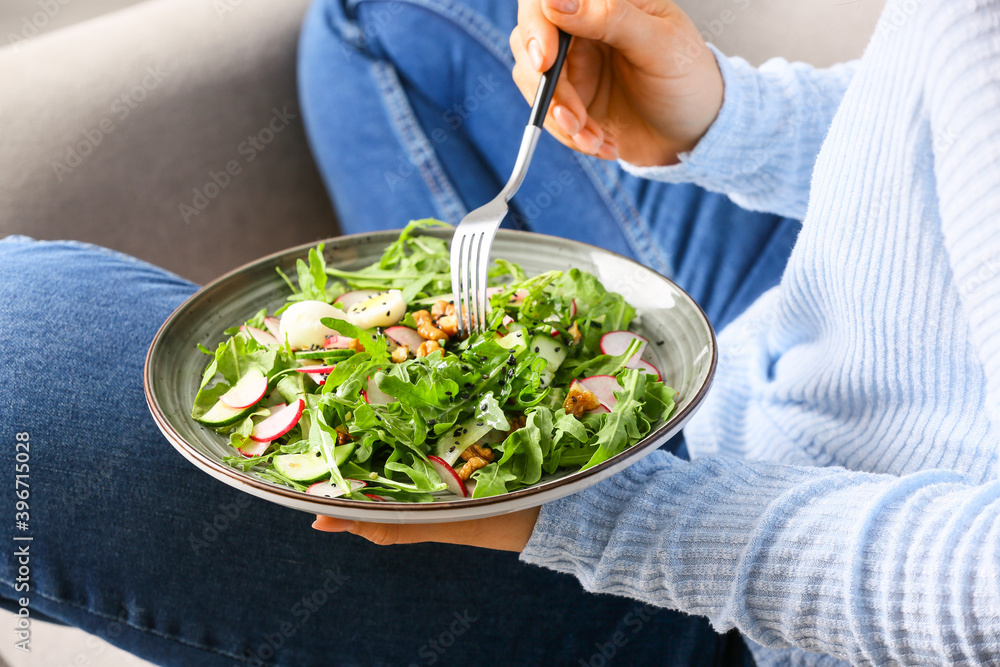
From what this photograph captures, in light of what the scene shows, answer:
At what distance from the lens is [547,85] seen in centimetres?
88

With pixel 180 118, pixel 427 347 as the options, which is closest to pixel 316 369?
pixel 427 347

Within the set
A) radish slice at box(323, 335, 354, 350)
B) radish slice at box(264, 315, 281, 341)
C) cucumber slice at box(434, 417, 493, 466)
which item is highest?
radish slice at box(323, 335, 354, 350)

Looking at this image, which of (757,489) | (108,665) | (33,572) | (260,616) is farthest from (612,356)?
(108,665)

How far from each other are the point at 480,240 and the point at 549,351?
170 millimetres

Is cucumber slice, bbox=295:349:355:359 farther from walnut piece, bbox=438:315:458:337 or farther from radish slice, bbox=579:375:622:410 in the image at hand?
radish slice, bbox=579:375:622:410

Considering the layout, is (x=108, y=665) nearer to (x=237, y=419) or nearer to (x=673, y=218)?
(x=237, y=419)

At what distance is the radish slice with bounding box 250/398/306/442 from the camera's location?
667 millimetres

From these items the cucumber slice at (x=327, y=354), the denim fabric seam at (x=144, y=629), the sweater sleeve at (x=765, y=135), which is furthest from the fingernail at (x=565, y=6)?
the denim fabric seam at (x=144, y=629)

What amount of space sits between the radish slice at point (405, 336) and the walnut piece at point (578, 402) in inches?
7.8

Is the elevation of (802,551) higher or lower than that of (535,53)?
lower

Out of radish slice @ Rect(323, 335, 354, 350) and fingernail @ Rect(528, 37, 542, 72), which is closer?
radish slice @ Rect(323, 335, 354, 350)

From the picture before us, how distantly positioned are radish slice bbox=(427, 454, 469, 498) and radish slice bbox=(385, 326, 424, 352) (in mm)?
180

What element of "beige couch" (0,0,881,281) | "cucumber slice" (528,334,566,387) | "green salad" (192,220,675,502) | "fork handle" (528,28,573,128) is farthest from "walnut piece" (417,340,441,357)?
"beige couch" (0,0,881,281)

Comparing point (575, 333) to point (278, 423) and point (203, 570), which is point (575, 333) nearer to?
point (278, 423)
